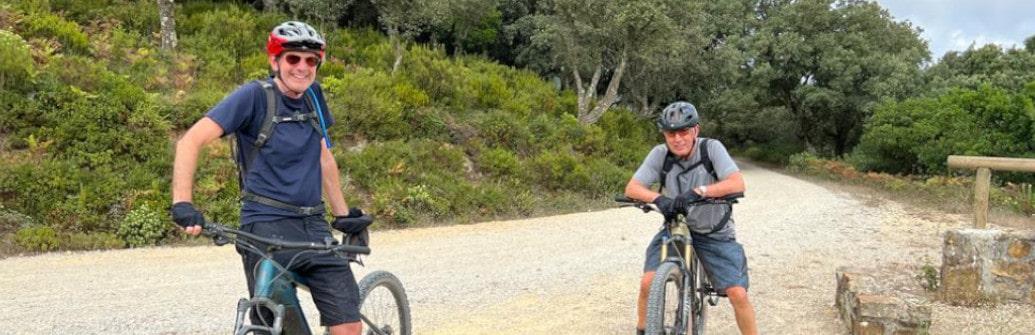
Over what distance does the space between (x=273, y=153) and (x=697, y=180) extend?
2571mm

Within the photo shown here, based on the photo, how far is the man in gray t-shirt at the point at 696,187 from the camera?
412 centimetres

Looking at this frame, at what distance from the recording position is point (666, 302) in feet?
13.1

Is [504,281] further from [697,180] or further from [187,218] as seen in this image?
[187,218]

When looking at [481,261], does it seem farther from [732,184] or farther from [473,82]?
[473,82]

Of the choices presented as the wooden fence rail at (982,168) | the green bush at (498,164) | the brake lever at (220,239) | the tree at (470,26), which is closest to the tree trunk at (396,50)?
the tree at (470,26)

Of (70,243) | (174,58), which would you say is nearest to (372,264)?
(70,243)

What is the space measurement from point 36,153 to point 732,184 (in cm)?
1055

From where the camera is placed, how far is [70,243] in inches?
339

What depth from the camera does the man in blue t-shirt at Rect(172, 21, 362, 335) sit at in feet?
9.06

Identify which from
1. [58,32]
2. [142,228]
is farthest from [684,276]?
[58,32]

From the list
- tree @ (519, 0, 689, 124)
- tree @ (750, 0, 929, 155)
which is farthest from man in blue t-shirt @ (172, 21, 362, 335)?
tree @ (750, 0, 929, 155)

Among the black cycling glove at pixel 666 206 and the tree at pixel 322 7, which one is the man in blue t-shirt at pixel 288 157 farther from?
the tree at pixel 322 7

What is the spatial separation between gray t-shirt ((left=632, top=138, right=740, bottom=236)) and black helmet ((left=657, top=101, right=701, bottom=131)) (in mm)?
256

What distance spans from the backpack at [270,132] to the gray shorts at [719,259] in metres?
2.26
